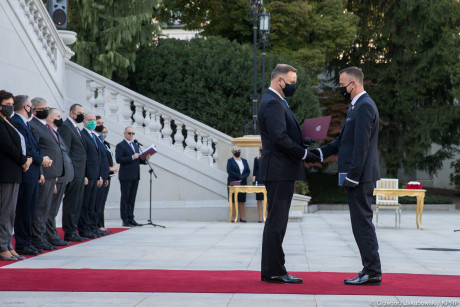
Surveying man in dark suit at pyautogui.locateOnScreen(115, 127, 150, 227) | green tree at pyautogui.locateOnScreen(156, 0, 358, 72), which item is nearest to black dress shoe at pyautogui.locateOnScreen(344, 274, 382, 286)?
man in dark suit at pyautogui.locateOnScreen(115, 127, 150, 227)

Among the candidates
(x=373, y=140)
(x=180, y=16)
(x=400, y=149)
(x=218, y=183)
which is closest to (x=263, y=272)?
(x=373, y=140)

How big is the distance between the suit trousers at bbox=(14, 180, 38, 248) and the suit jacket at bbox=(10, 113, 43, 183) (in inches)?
4.3

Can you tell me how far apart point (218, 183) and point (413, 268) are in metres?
10.00

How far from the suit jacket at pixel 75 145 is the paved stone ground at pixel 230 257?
1.20 m

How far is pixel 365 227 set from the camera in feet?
23.0

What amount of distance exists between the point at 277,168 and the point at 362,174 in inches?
31.9

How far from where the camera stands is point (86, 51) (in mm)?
23547

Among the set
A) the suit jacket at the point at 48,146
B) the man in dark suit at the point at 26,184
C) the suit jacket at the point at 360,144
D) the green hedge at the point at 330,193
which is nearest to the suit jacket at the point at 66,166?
the suit jacket at the point at 48,146

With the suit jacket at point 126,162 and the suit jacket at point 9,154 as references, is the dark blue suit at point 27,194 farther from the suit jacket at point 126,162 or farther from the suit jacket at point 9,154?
the suit jacket at point 126,162

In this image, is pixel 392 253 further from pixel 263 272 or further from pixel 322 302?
pixel 322 302

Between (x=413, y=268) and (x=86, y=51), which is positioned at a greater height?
(x=86, y=51)

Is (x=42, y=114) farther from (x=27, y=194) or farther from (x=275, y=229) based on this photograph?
(x=275, y=229)

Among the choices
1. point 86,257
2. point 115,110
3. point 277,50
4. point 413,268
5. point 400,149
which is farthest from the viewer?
point 400,149

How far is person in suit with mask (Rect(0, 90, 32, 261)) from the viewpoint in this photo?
888 cm
